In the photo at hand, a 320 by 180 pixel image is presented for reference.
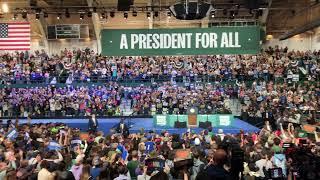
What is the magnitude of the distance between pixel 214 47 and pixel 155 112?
17.6m

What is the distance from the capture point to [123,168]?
7.58 metres

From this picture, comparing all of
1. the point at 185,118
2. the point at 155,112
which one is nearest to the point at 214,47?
the point at 185,118

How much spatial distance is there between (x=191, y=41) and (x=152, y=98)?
18.4 metres

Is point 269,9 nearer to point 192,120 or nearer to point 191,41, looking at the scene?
point 192,120

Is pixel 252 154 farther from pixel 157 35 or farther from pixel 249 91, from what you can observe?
pixel 249 91

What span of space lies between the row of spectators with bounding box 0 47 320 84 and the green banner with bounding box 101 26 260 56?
66.7ft

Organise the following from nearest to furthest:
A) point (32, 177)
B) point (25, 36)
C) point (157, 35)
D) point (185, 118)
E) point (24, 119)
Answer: point (32, 177), point (157, 35), point (25, 36), point (185, 118), point (24, 119)

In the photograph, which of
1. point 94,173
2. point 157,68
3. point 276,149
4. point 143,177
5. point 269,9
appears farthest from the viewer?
point 269,9

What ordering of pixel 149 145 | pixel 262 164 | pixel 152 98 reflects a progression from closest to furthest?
A: 1. pixel 262 164
2. pixel 149 145
3. pixel 152 98

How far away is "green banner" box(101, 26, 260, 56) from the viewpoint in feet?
29.7

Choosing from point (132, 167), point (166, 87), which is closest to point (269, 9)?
point (166, 87)

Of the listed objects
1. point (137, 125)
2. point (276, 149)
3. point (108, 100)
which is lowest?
point (137, 125)

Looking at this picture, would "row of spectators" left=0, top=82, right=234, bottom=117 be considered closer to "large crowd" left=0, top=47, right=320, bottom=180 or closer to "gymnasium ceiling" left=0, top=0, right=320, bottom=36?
"large crowd" left=0, top=47, right=320, bottom=180

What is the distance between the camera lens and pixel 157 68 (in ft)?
99.5
